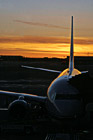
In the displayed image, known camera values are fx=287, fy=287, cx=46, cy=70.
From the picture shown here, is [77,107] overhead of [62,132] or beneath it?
overhead

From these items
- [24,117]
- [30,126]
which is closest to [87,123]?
[30,126]

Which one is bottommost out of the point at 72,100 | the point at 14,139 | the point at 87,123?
the point at 14,139

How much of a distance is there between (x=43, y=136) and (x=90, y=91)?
4261mm

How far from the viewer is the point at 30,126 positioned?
19141mm

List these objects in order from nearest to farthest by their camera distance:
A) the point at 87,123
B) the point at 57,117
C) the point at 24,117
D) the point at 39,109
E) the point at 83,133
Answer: the point at 87,123, the point at 57,117, the point at 83,133, the point at 24,117, the point at 39,109

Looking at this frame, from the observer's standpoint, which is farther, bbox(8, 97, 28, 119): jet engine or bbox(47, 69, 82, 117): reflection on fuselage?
bbox(8, 97, 28, 119): jet engine

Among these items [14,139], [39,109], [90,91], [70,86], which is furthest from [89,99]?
[39,109]

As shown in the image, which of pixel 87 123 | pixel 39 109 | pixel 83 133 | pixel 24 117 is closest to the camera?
pixel 87 123

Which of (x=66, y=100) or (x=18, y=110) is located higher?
(x=66, y=100)

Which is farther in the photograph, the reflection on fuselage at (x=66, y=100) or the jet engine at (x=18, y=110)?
the jet engine at (x=18, y=110)

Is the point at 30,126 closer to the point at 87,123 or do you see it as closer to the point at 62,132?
the point at 62,132

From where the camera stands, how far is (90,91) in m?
16.8

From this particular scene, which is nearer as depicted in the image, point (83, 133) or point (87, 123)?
point (87, 123)

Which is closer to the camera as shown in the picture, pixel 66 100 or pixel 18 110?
pixel 66 100
